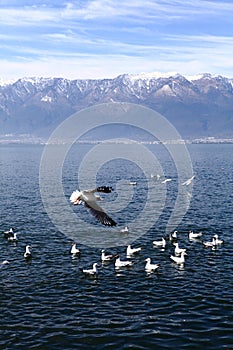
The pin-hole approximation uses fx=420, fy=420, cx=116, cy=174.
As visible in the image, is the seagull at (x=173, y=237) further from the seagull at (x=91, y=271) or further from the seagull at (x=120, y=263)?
the seagull at (x=91, y=271)

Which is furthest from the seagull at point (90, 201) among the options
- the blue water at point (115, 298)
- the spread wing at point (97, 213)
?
the blue water at point (115, 298)

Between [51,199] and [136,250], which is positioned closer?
[136,250]

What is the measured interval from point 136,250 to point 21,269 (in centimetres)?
1418

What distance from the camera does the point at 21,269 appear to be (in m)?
47.1

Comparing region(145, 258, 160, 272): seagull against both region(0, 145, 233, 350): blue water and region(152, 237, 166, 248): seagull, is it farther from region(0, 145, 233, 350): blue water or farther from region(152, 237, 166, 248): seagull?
region(152, 237, 166, 248): seagull

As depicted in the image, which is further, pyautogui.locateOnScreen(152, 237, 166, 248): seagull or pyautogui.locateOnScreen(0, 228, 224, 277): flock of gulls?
pyautogui.locateOnScreen(152, 237, 166, 248): seagull

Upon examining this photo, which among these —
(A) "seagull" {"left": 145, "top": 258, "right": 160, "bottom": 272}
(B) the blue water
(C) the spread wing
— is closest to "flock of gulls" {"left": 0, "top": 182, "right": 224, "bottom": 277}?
(A) "seagull" {"left": 145, "top": 258, "right": 160, "bottom": 272}

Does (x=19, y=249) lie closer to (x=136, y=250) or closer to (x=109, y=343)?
(x=136, y=250)

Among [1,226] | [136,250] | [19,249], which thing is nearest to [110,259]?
[136,250]

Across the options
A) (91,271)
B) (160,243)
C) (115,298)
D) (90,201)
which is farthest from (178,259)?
(90,201)

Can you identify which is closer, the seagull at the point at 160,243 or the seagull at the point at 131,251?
the seagull at the point at 131,251

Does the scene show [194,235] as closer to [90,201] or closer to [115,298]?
[115,298]

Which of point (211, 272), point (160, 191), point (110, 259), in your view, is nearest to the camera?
point (211, 272)

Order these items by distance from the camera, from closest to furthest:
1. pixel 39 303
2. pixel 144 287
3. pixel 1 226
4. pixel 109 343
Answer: pixel 109 343 → pixel 39 303 → pixel 144 287 → pixel 1 226
